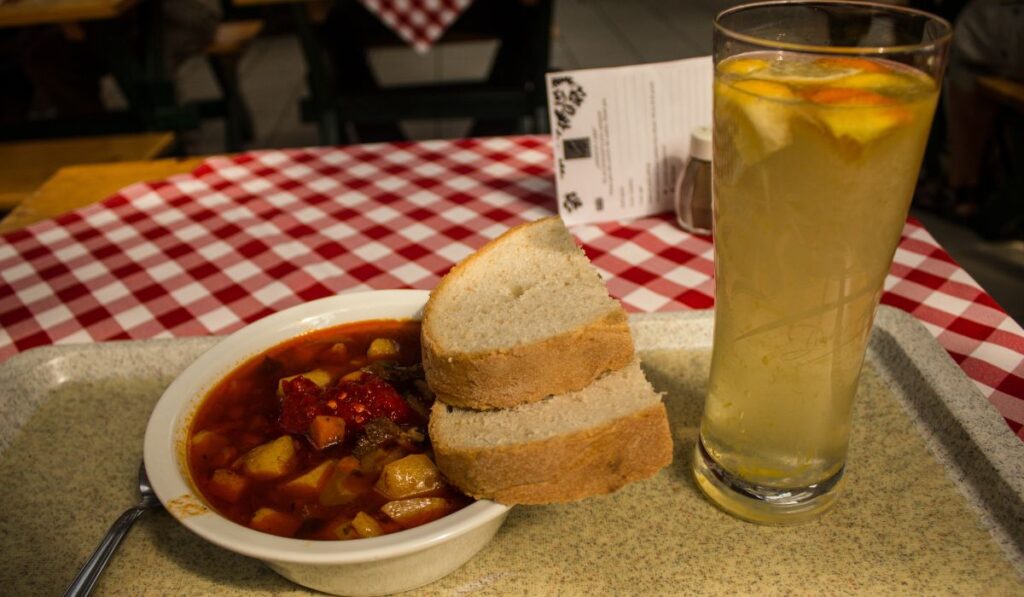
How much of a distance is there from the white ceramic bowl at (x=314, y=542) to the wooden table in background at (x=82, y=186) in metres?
1.49

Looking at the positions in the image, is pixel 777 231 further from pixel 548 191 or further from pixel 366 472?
pixel 548 191

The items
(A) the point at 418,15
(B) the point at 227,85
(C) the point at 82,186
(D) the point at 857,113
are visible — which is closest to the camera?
(D) the point at 857,113

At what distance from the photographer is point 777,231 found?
0.95 meters

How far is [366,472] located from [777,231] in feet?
2.07

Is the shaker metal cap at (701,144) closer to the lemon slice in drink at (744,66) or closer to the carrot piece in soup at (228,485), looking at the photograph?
the lemon slice in drink at (744,66)

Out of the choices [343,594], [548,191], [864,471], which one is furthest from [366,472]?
[548,191]

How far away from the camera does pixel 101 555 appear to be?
41.0 inches

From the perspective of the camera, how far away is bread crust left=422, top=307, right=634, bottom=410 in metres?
1.07

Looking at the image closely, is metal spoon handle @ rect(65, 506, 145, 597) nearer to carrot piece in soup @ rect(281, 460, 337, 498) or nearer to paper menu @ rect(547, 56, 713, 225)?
carrot piece in soup @ rect(281, 460, 337, 498)

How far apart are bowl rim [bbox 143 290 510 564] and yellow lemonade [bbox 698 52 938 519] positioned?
0.39 m

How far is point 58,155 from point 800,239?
370 centimetres

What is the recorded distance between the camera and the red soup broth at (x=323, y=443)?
1.02 meters

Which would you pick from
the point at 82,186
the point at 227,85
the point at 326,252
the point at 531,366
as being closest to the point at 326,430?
the point at 531,366

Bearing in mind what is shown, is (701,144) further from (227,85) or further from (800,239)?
(227,85)
